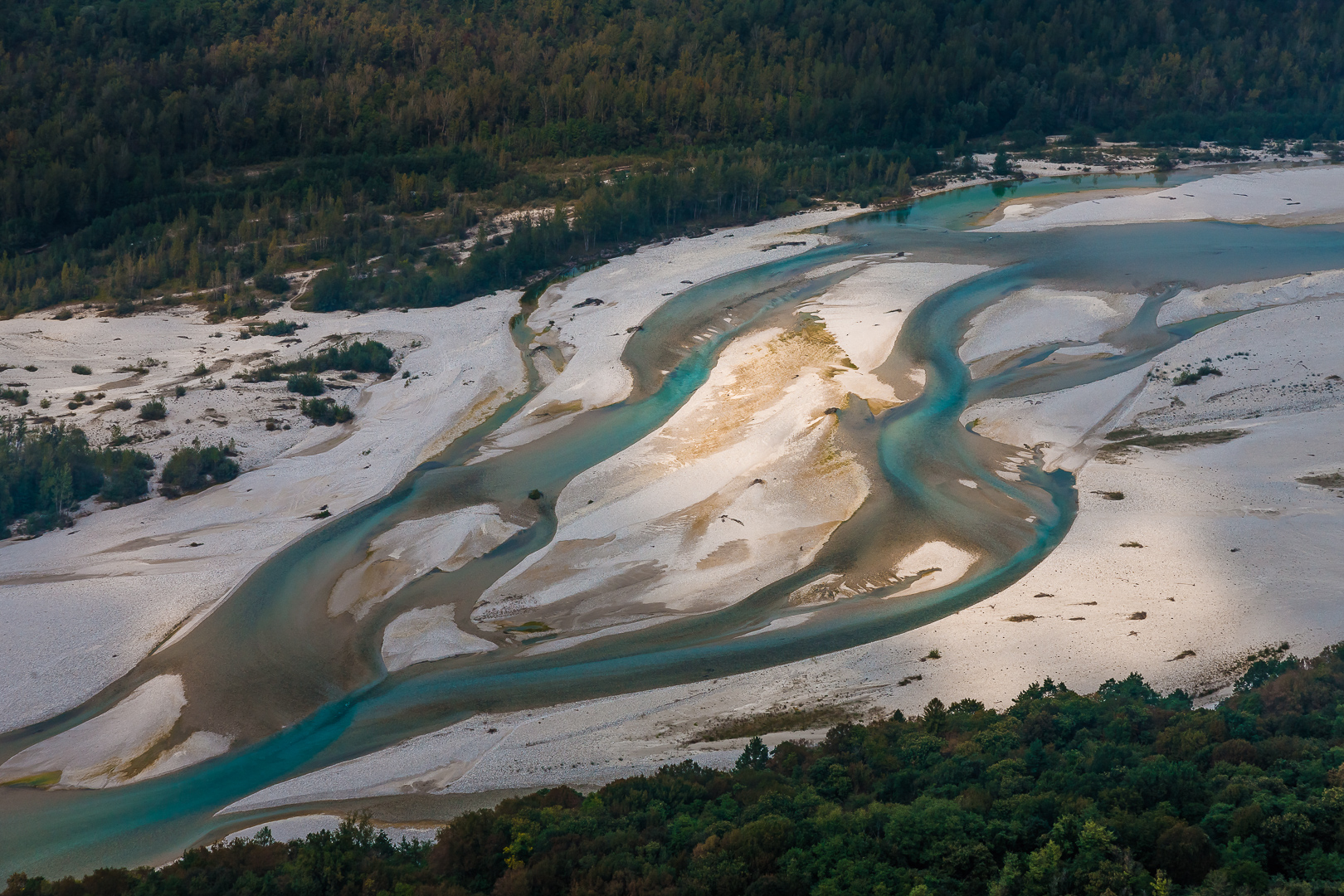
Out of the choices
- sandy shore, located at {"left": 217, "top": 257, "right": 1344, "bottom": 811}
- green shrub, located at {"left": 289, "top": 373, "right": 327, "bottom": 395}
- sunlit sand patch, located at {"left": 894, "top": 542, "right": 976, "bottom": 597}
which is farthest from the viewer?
green shrub, located at {"left": 289, "top": 373, "right": 327, "bottom": 395}

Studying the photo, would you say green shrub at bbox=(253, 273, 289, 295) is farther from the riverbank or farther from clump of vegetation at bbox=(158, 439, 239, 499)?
clump of vegetation at bbox=(158, 439, 239, 499)

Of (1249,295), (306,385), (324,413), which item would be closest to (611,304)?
(306,385)

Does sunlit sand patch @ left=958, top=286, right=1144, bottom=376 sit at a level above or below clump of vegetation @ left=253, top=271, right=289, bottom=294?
below

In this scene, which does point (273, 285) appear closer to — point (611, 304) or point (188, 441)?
point (611, 304)

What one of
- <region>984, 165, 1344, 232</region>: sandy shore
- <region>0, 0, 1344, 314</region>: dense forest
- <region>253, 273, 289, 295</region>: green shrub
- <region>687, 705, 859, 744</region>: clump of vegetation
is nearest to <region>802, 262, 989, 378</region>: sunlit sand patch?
<region>984, 165, 1344, 232</region>: sandy shore

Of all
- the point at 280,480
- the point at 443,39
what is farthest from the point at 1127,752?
the point at 443,39

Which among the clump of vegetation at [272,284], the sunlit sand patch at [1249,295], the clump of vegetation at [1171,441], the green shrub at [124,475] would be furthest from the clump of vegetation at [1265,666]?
the clump of vegetation at [272,284]
